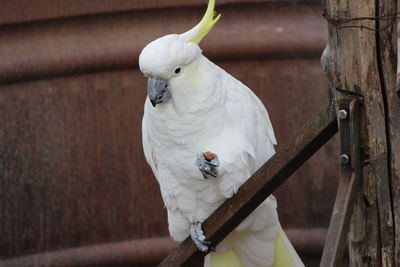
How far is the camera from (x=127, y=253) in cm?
356

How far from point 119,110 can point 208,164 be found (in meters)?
1.10

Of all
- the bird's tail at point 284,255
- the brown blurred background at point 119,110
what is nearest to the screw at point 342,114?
the bird's tail at point 284,255

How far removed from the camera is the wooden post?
218 centimetres

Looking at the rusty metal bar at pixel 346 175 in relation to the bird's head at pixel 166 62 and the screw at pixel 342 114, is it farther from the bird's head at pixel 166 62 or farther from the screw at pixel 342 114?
the bird's head at pixel 166 62

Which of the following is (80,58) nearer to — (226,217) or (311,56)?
(311,56)

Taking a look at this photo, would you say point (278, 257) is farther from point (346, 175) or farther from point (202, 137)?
point (346, 175)

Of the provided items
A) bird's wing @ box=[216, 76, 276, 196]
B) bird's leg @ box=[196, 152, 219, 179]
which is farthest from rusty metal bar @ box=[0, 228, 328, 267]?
bird's leg @ box=[196, 152, 219, 179]

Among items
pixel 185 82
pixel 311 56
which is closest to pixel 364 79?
pixel 185 82

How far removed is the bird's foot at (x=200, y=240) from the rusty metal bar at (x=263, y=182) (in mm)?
13

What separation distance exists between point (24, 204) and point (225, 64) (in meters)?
0.95

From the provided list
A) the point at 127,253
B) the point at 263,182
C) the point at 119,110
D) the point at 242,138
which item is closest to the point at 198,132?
the point at 242,138

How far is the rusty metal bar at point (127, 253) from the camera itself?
3535 millimetres

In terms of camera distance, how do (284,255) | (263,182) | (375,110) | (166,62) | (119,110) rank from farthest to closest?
(119,110)
(284,255)
(166,62)
(263,182)
(375,110)

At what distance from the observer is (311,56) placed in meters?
3.53
